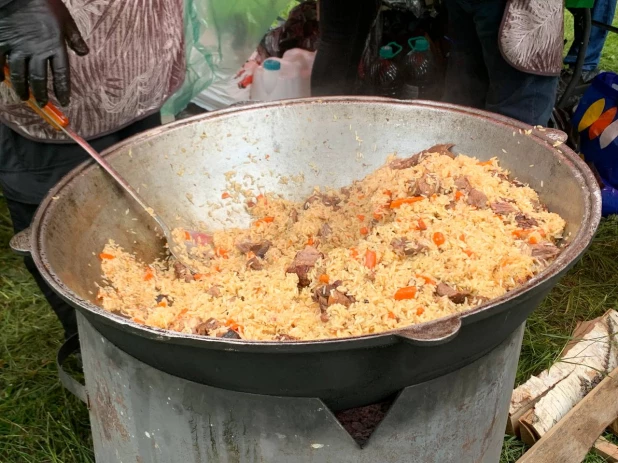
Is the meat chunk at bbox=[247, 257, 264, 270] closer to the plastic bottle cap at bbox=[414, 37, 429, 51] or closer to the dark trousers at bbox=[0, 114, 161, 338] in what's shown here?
the dark trousers at bbox=[0, 114, 161, 338]

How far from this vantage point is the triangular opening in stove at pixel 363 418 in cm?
139

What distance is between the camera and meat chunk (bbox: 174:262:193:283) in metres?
1.76

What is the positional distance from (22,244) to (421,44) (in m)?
3.07

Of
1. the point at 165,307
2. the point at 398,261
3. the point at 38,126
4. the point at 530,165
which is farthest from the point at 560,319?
the point at 38,126

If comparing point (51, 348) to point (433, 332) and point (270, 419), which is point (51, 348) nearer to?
point (270, 419)

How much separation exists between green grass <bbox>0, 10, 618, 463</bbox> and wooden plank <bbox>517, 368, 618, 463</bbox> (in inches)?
5.7

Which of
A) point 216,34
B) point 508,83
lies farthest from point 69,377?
point 216,34

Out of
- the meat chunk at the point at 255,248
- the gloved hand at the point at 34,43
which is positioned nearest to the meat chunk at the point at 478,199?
the meat chunk at the point at 255,248

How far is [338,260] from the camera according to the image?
5.31ft

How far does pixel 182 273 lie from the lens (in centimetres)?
177

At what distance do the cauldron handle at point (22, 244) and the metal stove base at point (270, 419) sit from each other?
0.22 m

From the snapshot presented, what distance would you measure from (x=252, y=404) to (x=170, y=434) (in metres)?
0.25

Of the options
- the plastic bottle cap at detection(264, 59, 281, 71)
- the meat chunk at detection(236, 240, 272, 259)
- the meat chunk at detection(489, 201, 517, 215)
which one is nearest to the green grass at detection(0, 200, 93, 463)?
the meat chunk at detection(236, 240, 272, 259)

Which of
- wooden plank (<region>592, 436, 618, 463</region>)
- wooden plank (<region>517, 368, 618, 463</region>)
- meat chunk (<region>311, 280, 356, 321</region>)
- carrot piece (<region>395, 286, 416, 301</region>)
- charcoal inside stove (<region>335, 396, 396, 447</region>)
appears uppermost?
carrot piece (<region>395, 286, 416, 301</region>)
